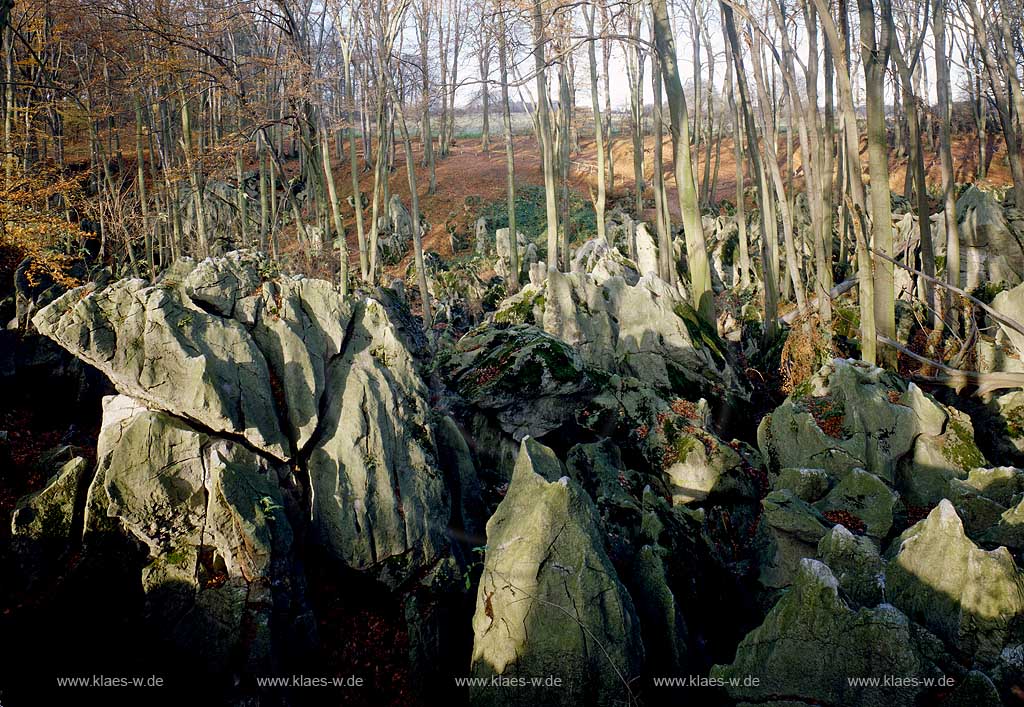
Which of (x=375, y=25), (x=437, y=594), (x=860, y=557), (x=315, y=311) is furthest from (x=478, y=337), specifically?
(x=375, y=25)

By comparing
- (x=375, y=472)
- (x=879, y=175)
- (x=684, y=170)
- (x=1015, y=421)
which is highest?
(x=684, y=170)

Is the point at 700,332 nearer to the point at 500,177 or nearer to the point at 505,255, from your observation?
the point at 505,255

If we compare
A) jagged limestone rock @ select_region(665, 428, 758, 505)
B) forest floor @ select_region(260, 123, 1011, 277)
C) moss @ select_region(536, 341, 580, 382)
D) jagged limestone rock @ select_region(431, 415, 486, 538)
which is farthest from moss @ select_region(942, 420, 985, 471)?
forest floor @ select_region(260, 123, 1011, 277)

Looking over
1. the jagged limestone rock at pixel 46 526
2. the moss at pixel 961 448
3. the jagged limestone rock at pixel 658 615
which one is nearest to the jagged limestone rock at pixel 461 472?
the jagged limestone rock at pixel 658 615

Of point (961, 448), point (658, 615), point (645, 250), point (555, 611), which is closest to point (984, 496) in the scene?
point (961, 448)

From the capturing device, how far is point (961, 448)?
28.2 ft

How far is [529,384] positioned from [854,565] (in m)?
5.30

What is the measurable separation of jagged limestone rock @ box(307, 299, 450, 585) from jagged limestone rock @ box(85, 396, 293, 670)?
A: 0.76 metres

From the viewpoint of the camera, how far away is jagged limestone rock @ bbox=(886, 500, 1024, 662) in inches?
189

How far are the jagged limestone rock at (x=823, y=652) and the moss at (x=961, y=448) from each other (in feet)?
15.0

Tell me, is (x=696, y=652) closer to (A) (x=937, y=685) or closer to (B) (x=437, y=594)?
(A) (x=937, y=685)

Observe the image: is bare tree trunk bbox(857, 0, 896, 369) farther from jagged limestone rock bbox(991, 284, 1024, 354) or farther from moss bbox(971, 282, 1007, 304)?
moss bbox(971, 282, 1007, 304)

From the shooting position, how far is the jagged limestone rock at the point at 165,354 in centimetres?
616

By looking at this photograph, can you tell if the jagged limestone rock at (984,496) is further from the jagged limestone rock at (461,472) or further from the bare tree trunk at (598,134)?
the bare tree trunk at (598,134)
